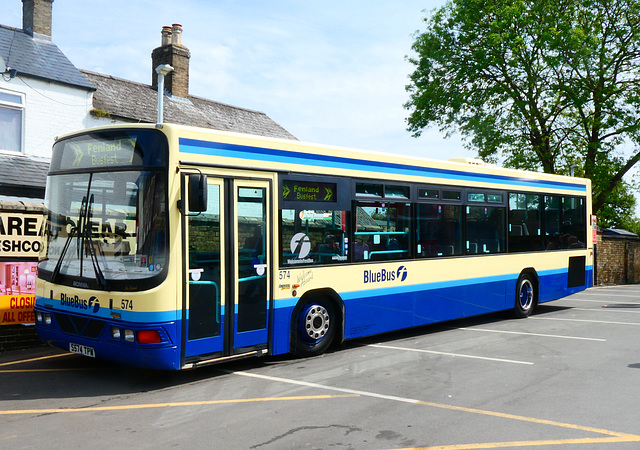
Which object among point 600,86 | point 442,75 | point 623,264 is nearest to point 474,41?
point 442,75

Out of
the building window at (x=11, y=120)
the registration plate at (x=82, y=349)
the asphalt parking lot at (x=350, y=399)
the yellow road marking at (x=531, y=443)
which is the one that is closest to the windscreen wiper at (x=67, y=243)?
the registration plate at (x=82, y=349)

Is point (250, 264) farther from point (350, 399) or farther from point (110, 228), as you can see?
point (350, 399)

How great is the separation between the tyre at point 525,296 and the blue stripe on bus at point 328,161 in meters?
2.06

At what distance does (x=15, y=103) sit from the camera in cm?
1731

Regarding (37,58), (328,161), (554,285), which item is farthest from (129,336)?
(37,58)

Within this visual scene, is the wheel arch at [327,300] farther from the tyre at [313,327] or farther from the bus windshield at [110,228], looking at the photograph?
the bus windshield at [110,228]

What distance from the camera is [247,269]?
7836 millimetres

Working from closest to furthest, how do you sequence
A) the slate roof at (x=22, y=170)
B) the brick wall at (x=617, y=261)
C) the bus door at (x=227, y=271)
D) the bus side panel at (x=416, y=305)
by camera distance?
1. the bus door at (x=227, y=271)
2. the bus side panel at (x=416, y=305)
3. the slate roof at (x=22, y=170)
4. the brick wall at (x=617, y=261)

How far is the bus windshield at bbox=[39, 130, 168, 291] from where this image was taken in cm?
696

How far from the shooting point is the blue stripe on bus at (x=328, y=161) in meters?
7.54

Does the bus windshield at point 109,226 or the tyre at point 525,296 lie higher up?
the bus windshield at point 109,226

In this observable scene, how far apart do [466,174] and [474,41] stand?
65.0 feet

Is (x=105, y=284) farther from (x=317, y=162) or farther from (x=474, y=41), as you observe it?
(x=474, y=41)

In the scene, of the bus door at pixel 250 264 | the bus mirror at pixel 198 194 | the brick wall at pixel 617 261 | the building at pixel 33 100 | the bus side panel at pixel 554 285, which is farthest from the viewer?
the brick wall at pixel 617 261
